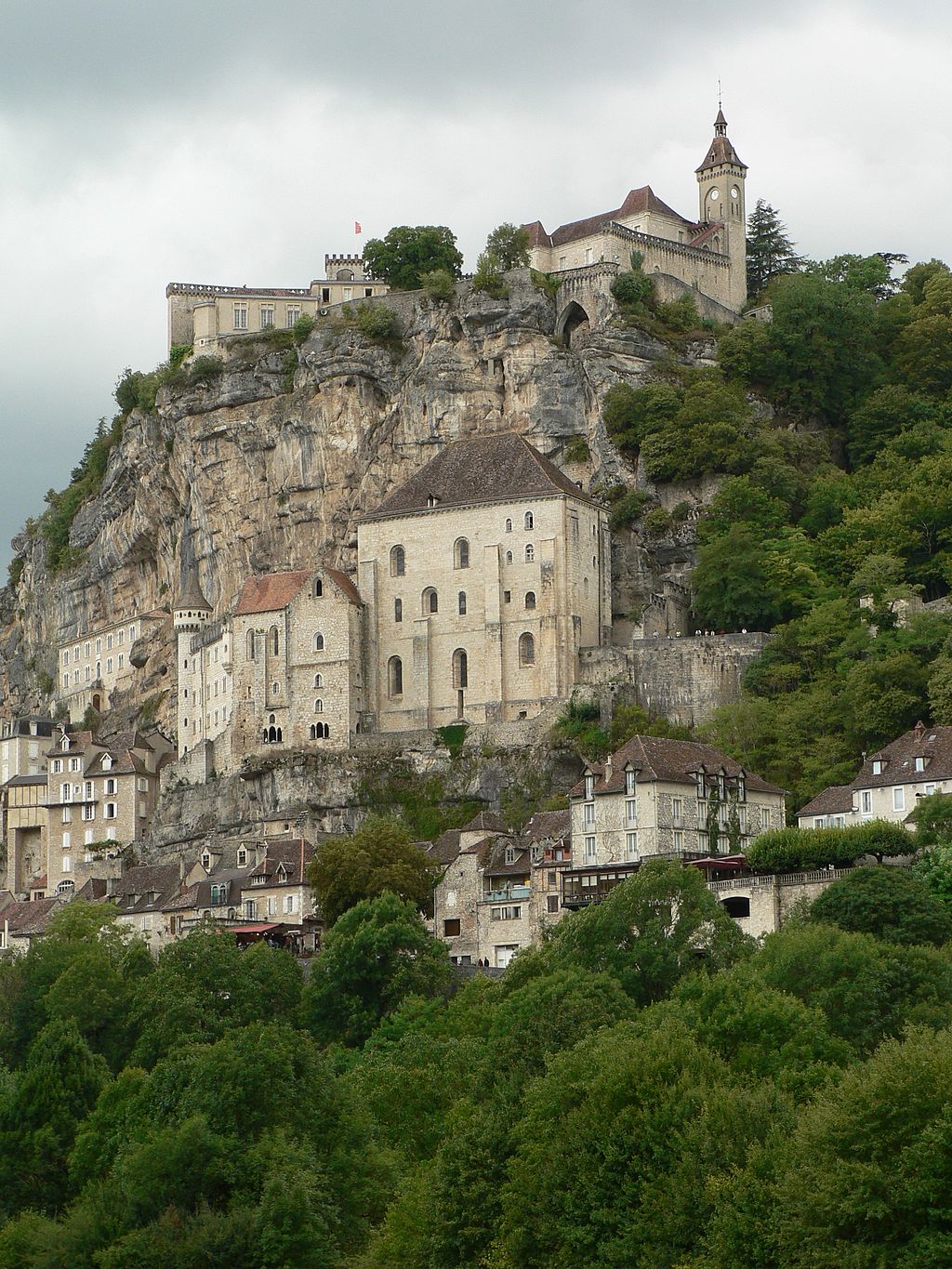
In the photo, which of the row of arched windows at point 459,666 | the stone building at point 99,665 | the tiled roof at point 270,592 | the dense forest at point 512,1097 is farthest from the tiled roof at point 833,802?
the stone building at point 99,665

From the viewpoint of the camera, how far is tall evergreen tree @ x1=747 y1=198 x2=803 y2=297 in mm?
121438

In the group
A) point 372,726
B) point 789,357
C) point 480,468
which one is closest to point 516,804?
point 372,726

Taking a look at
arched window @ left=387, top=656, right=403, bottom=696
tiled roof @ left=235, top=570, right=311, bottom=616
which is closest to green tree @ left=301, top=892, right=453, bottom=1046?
arched window @ left=387, top=656, right=403, bottom=696

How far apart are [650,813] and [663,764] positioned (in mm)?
1884

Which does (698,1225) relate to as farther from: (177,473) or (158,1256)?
(177,473)

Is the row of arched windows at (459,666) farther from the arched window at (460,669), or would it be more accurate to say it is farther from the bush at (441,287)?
the bush at (441,287)

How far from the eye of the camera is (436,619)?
311 feet

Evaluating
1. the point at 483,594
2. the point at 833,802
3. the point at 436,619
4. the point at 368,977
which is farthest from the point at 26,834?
the point at 833,802

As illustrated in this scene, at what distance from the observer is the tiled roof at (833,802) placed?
77.9m

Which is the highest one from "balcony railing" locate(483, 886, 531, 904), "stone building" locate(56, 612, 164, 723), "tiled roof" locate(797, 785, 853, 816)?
"stone building" locate(56, 612, 164, 723)

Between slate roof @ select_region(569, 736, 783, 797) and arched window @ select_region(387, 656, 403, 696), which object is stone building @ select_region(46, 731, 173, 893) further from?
slate roof @ select_region(569, 736, 783, 797)

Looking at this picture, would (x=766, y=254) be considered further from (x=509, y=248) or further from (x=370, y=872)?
(x=370, y=872)

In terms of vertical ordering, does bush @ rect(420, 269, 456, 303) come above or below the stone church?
above

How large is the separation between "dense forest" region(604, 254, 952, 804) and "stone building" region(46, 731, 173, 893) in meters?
22.9
